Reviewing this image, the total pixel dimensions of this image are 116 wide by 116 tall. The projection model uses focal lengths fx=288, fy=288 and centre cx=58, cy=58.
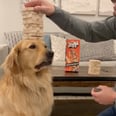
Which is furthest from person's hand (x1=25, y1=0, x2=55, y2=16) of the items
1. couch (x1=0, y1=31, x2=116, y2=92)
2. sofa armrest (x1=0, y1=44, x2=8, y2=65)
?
couch (x1=0, y1=31, x2=116, y2=92)

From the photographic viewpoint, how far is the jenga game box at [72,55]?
2.46 meters

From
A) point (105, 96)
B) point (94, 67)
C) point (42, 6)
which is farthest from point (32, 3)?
point (94, 67)

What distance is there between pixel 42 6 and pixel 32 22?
124mm

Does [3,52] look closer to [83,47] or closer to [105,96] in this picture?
[83,47]

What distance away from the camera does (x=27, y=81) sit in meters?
1.85

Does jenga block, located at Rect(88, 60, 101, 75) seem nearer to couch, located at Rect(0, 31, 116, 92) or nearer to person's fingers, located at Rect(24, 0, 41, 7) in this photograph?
person's fingers, located at Rect(24, 0, 41, 7)

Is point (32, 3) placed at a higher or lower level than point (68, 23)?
higher

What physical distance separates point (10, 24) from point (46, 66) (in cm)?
252

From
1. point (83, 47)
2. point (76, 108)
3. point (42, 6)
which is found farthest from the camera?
point (83, 47)

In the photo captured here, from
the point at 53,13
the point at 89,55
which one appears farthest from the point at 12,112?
the point at 89,55

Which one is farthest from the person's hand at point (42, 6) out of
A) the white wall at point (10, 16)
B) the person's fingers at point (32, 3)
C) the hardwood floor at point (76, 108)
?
the white wall at point (10, 16)

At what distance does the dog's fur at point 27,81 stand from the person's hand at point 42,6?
0.25 meters

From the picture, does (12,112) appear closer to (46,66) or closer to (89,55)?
(46,66)

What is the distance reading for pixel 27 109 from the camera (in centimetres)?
183
